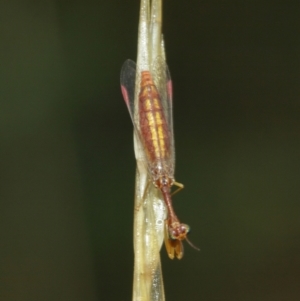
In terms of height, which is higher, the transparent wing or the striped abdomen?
the transparent wing

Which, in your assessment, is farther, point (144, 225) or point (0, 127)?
point (0, 127)

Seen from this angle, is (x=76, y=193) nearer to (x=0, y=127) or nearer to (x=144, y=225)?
(x=0, y=127)

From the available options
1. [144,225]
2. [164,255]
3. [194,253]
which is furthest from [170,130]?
[194,253]

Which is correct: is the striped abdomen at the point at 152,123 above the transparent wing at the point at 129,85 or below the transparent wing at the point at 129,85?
below

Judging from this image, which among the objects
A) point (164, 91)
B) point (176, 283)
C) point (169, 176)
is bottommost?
point (176, 283)

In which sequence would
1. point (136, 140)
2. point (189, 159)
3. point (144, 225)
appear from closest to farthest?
point (144, 225) < point (136, 140) < point (189, 159)
